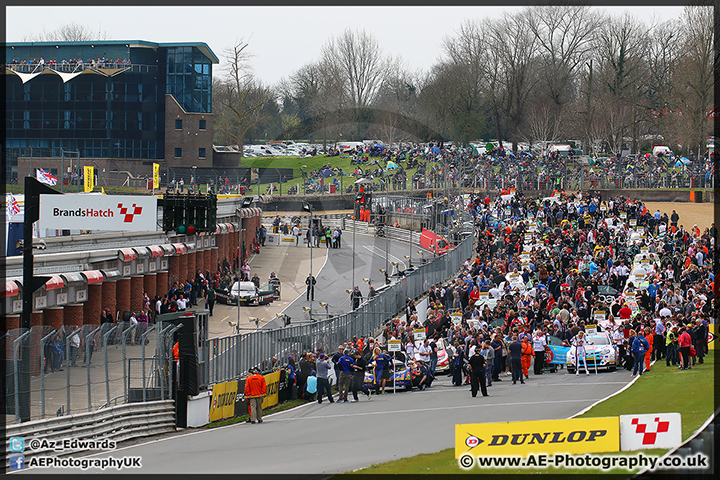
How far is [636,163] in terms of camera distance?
208 ft

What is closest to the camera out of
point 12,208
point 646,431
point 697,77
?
point 646,431

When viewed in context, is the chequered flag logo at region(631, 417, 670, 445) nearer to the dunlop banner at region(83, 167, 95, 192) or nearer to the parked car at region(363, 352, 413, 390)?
the parked car at region(363, 352, 413, 390)

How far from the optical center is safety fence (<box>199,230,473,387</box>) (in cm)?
2011

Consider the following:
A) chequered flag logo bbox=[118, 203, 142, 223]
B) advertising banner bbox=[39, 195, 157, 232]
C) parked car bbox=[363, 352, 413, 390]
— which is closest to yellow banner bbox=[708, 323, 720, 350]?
parked car bbox=[363, 352, 413, 390]

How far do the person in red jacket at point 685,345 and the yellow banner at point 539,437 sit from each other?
9.68 meters

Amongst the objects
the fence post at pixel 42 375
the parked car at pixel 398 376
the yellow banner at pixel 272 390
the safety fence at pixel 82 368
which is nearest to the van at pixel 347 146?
the parked car at pixel 398 376

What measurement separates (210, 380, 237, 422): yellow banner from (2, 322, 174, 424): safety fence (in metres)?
1.30

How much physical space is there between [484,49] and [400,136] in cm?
1434

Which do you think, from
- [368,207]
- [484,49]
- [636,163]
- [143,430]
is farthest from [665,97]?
[143,430]

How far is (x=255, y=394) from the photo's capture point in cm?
1892

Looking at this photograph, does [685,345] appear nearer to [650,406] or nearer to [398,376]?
[650,406]

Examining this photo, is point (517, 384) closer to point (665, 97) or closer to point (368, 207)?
point (368, 207)

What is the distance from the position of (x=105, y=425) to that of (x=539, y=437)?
894 cm

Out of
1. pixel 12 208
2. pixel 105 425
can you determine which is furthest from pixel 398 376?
pixel 12 208
